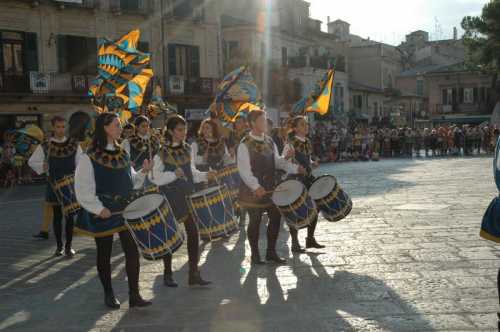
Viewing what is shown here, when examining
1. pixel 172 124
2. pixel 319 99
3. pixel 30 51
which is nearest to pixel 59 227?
pixel 172 124

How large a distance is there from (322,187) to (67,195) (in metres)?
3.36

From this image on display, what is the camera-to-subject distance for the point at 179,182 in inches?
249

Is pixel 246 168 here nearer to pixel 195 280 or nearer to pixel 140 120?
pixel 195 280

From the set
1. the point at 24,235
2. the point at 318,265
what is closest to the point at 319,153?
the point at 24,235

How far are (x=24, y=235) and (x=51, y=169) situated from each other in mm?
2145

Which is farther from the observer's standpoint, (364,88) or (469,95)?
(469,95)

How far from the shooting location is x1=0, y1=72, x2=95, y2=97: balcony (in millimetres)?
26922

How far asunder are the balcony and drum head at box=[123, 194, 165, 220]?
2309 cm

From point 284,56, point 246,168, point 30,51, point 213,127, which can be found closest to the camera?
point 246,168

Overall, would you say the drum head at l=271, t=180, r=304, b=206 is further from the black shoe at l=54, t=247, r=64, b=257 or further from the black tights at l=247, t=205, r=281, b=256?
the black shoe at l=54, t=247, r=64, b=257

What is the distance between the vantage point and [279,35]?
1726 inches

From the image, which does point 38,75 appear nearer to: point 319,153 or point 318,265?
point 319,153

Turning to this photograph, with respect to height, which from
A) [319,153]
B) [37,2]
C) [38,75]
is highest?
[37,2]

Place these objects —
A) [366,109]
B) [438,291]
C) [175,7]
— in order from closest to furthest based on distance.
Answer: [438,291], [175,7], [366,109]
